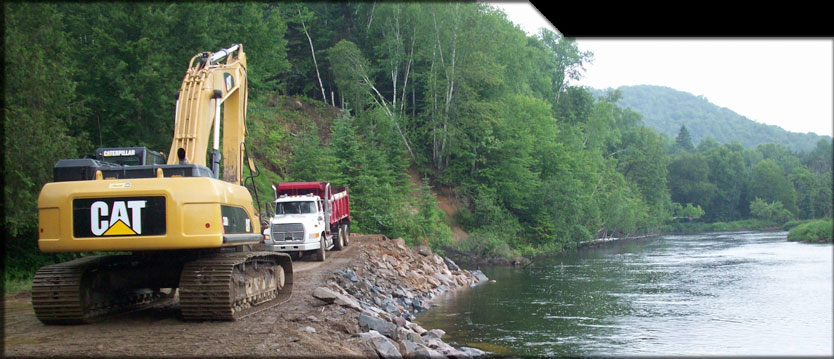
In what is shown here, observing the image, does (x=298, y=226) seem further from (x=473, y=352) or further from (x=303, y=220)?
(x=473, y=352)

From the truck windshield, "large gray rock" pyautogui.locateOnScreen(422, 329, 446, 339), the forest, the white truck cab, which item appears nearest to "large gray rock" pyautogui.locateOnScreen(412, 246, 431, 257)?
the forest

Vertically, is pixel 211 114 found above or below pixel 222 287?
above

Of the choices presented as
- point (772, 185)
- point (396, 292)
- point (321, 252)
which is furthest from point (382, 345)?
point (772, 185)

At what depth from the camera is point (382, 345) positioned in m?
11.4

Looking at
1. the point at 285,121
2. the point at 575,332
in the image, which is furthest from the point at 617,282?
the point at 285,121

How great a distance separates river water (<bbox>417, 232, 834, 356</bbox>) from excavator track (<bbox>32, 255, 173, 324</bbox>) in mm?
7255

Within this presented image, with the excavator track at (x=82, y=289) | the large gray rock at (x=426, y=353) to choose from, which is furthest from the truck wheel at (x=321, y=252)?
the excavator track at (x=82, y=289)

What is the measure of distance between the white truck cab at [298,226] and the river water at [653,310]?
185 inches

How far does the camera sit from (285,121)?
4678 cm

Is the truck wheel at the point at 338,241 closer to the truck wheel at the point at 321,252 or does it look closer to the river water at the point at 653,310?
the truck wheel at the point at 321,252

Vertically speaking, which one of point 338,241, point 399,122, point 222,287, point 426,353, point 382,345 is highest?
point 399,122

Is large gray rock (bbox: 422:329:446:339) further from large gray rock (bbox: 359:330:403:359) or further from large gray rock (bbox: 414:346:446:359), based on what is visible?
large gray rock (bbox: 359:330:403:359)

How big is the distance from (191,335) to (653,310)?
1390cm

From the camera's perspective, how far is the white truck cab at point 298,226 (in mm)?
21719
